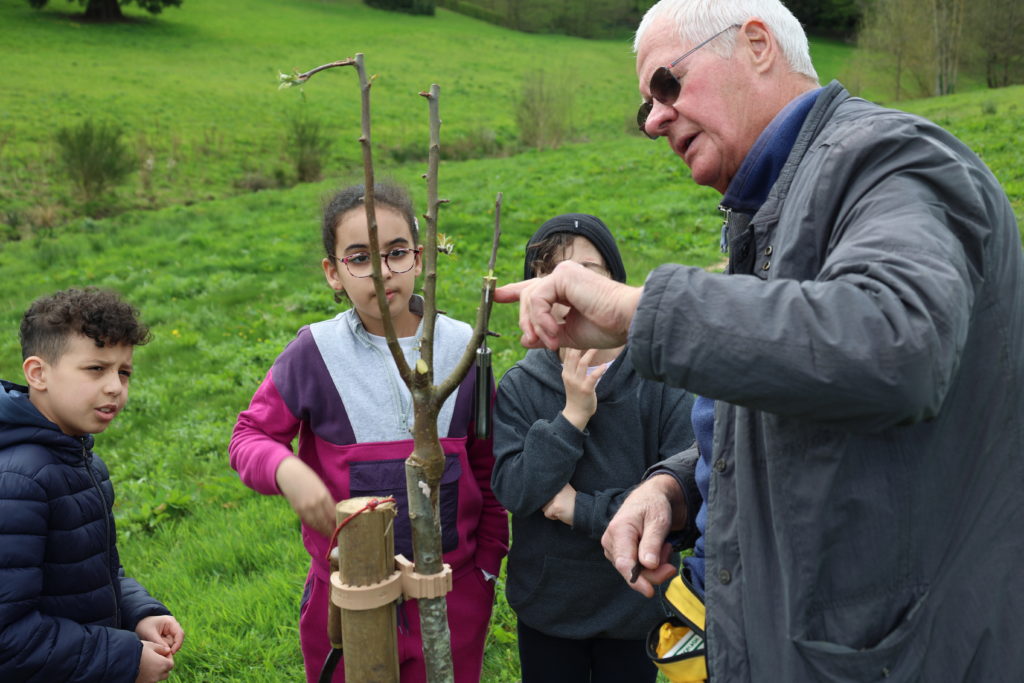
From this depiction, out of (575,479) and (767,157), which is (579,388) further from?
(767,157)

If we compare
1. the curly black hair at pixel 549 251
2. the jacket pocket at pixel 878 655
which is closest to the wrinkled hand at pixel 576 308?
the jacket pocket at pixel 878 655

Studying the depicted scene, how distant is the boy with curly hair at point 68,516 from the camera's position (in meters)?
2.15

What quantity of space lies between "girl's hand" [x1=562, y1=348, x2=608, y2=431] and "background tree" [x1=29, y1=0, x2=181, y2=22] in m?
50.6

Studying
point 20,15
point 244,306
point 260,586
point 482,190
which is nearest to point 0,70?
point 20,15

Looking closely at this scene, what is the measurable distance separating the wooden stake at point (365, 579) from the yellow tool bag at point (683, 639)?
2.14 ft

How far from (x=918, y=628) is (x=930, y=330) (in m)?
0.61

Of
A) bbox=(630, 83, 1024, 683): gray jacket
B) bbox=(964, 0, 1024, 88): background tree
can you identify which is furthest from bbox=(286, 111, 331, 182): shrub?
bbox=(964, 0, 1024, 88): background tree

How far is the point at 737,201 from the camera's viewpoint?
5.71ft

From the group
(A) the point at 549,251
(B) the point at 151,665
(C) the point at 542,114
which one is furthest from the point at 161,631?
(C) the point at 542,114

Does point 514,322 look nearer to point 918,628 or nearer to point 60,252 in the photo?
point 918,628

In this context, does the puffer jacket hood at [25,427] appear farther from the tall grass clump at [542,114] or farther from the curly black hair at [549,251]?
the tall grass clump at [542,114]

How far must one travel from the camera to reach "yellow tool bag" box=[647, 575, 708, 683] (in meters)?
1.75

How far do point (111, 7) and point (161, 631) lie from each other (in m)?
51.1

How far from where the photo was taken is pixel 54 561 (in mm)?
2291
